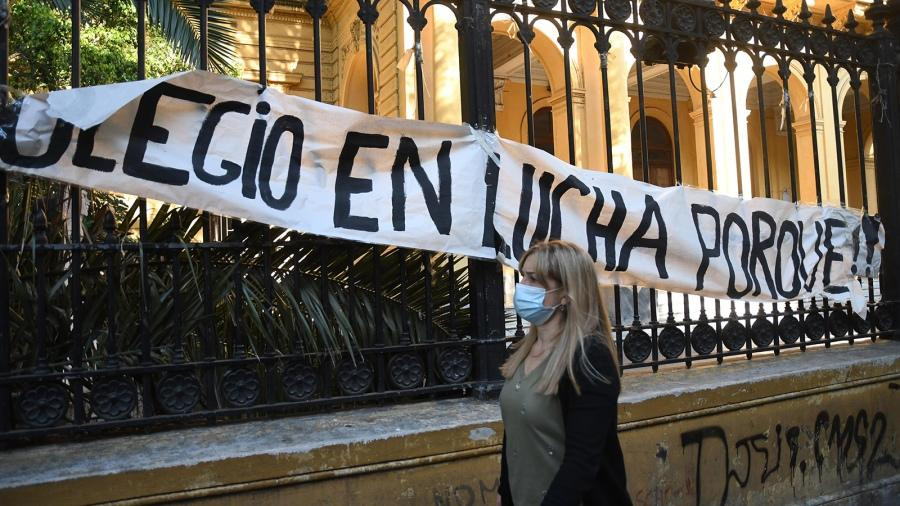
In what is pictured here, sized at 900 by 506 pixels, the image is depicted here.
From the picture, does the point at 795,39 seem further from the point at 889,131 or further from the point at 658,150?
the point at 658,150

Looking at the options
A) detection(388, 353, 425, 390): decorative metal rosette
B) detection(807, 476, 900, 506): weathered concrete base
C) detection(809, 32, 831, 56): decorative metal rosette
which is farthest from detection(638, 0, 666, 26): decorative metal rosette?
detection(807, 476, 900, 506): weathered concrete base

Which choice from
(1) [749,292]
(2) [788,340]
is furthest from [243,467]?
(2) [788,340]

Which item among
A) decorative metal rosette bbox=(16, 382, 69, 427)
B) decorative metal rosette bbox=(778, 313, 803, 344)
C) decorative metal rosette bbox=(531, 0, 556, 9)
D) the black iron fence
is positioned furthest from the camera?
decorative metal rosette bbox=(778, 313, 803, 344)

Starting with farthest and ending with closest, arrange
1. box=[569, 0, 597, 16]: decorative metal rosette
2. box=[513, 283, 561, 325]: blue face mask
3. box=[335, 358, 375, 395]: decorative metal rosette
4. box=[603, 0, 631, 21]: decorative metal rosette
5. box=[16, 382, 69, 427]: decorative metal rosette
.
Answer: box=[603, 0, 631, 21]: decorative metal rosette < box=[569, 0, 597, 16]: decorative metal rosette < box=[335, 358, 375, 395]: decorative metal rosette < box=[16, 382, 69, 427]: decorative metal rosette < box=[513, 283, 561, 325]: blue face mask

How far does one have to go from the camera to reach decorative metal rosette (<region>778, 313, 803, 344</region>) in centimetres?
480

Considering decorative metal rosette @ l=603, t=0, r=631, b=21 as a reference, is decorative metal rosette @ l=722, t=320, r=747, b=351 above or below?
below

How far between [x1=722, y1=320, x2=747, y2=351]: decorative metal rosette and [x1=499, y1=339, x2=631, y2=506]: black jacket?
2.54m

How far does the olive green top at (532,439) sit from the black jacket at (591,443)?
53 mm

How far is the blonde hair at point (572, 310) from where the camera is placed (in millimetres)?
2176

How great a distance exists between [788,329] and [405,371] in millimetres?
2823

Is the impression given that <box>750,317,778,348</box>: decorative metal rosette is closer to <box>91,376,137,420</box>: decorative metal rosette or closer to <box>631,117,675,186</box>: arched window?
<box>91,376,137,420</box>: decorative metal rosette

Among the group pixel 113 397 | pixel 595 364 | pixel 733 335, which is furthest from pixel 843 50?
pixel 113 397

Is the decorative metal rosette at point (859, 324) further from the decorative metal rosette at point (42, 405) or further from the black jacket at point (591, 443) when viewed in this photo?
the decorative metal rosette at point (42, 405)

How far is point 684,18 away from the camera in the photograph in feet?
14.6
